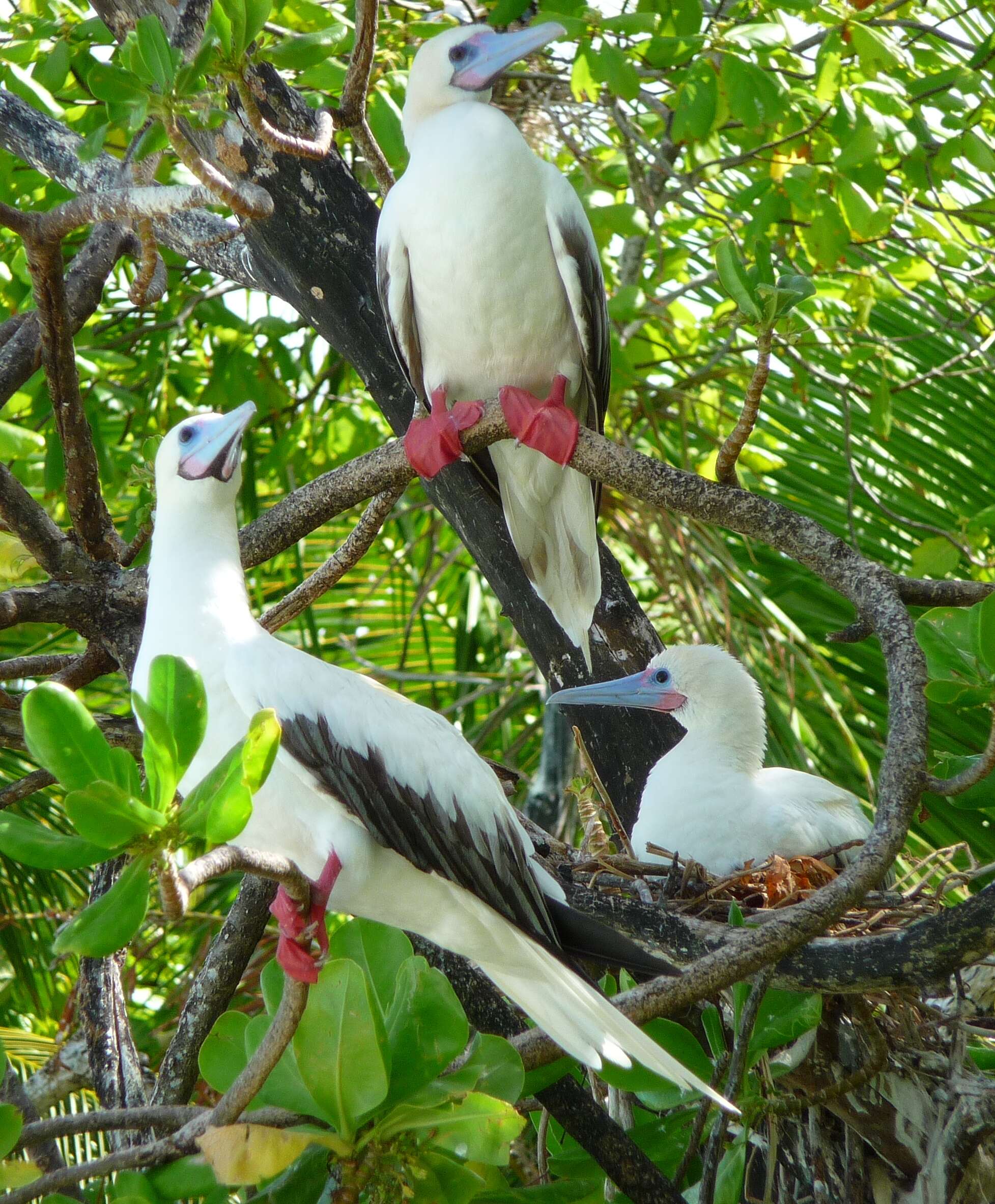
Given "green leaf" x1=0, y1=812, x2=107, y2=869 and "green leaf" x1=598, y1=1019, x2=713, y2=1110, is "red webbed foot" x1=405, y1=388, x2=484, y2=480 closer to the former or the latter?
"green leaf" x1=598, y1=1019, x2=713, y2=1110

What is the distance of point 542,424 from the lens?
328 cm

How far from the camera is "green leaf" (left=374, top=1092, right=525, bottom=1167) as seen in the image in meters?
1.85

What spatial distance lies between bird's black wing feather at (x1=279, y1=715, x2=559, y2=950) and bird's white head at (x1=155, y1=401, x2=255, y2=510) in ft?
2.19

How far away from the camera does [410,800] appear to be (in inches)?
95.7

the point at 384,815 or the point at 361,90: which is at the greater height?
the point at 361,90

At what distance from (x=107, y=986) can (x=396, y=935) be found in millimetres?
1589

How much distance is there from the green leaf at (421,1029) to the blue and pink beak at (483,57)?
9.38 feet

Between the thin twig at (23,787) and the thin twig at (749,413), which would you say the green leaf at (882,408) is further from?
the thin twig at (23,787)

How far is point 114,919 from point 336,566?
2307 mm

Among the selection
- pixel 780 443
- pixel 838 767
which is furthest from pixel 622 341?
pixel 838 767

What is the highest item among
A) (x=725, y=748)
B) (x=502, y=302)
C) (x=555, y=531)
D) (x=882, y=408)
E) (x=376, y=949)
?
(x=502, y=302)

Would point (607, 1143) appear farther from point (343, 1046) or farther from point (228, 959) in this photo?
point (228, 959)

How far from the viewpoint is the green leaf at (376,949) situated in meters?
2.16

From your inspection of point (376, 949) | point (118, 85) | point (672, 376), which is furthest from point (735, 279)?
point (672, 376)
